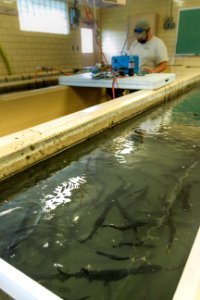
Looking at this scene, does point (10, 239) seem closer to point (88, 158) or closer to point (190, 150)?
point (88, 158)

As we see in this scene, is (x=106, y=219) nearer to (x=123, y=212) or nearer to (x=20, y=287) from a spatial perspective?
(x=123, y=212)

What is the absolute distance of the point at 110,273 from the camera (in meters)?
0.71

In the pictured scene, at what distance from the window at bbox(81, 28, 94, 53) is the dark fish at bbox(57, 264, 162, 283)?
557 cm

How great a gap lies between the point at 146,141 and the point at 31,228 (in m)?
1.05

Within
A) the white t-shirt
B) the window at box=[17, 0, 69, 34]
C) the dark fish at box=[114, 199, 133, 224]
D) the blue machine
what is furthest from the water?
the window at box=[17, 0, 69, 34]

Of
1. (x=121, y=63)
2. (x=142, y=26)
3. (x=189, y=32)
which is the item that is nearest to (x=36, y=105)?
(x=121, y=63)

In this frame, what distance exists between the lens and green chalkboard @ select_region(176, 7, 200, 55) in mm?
5328

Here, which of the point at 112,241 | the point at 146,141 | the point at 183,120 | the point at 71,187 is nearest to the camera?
the point at 112,241

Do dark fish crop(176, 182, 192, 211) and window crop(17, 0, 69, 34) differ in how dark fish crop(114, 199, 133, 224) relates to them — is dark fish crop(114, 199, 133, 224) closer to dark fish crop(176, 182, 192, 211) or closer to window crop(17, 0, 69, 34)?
dark fish crop(176, 182, 192, 211)

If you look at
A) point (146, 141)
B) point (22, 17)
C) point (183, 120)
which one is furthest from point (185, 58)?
point (146, 141)

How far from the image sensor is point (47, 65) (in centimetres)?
462

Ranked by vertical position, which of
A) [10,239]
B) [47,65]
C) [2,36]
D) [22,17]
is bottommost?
[10,239]

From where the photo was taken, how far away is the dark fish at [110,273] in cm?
69

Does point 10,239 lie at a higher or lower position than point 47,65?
lower
